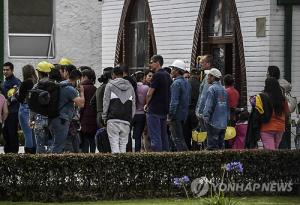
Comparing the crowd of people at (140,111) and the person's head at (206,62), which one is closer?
the crowd of people at (140,111)

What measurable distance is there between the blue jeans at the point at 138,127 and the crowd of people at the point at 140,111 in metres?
0.02

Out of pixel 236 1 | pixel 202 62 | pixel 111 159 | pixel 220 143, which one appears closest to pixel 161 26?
pixel 236 1

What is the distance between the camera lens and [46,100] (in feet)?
54.0

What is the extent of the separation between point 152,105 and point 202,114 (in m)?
0.96

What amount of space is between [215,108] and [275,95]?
4.20 feet

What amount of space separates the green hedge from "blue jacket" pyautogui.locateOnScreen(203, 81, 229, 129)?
93.2 inches

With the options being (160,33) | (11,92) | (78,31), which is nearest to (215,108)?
(11,92)

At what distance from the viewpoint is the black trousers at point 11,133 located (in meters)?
19.1

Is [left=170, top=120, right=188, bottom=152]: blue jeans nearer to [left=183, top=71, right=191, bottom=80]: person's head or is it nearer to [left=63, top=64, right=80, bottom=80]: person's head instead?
[left=183, top=71, right=191, bottom=80]: person's head

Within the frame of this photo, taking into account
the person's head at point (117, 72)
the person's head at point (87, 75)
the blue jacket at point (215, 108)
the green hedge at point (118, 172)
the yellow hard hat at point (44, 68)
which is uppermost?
the yellow hard hat at point (44, 68)

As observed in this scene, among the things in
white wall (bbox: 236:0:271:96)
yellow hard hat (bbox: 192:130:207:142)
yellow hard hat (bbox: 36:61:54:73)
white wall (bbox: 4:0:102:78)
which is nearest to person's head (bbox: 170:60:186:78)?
yellow hard hat (bbox: 192:130:207:142)

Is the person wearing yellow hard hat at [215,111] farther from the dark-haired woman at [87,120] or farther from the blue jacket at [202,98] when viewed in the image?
the dark-haired woman at [87,120]

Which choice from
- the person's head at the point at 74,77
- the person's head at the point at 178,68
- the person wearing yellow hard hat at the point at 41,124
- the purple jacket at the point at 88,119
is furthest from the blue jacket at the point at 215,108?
the person wearing yellow hard hat at the point at 41,124

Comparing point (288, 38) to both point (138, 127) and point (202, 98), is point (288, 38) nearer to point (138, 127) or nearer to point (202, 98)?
point (202, 98)
